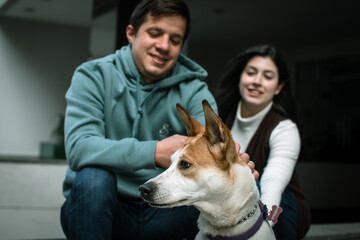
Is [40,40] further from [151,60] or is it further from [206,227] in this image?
[206,227]

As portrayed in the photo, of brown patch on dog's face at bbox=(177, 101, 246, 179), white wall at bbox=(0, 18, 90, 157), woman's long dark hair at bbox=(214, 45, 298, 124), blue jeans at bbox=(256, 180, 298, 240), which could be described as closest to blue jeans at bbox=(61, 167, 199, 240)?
brown patch on dog's face at bbox=(177, 101, 246, 179)

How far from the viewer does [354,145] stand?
7.14 m

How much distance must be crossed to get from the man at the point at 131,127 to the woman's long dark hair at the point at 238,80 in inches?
17.6

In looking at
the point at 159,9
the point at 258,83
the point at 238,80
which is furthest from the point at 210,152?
the point at 238,80

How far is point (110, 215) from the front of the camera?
154 cm

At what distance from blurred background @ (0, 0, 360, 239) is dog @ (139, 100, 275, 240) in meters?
1.55

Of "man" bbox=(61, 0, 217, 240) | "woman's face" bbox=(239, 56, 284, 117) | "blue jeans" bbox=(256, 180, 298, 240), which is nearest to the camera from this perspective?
"man" bbox=(61, 0, 217, 240)

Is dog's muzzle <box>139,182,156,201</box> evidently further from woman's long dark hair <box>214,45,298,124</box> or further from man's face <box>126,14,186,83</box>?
woman's long dark hair <box>214,45,298,124</box>

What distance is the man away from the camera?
1.53m

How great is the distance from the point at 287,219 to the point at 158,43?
1015mm

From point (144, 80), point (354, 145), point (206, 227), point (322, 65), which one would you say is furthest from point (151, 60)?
point (322, 65)

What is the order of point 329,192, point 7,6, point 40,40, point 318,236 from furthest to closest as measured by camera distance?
1. point 329,192
2. point 40,40
3. point 7,6
4. point 318,236

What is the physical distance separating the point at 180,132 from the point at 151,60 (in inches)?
13.8

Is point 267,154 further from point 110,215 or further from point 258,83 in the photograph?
point 110,215
